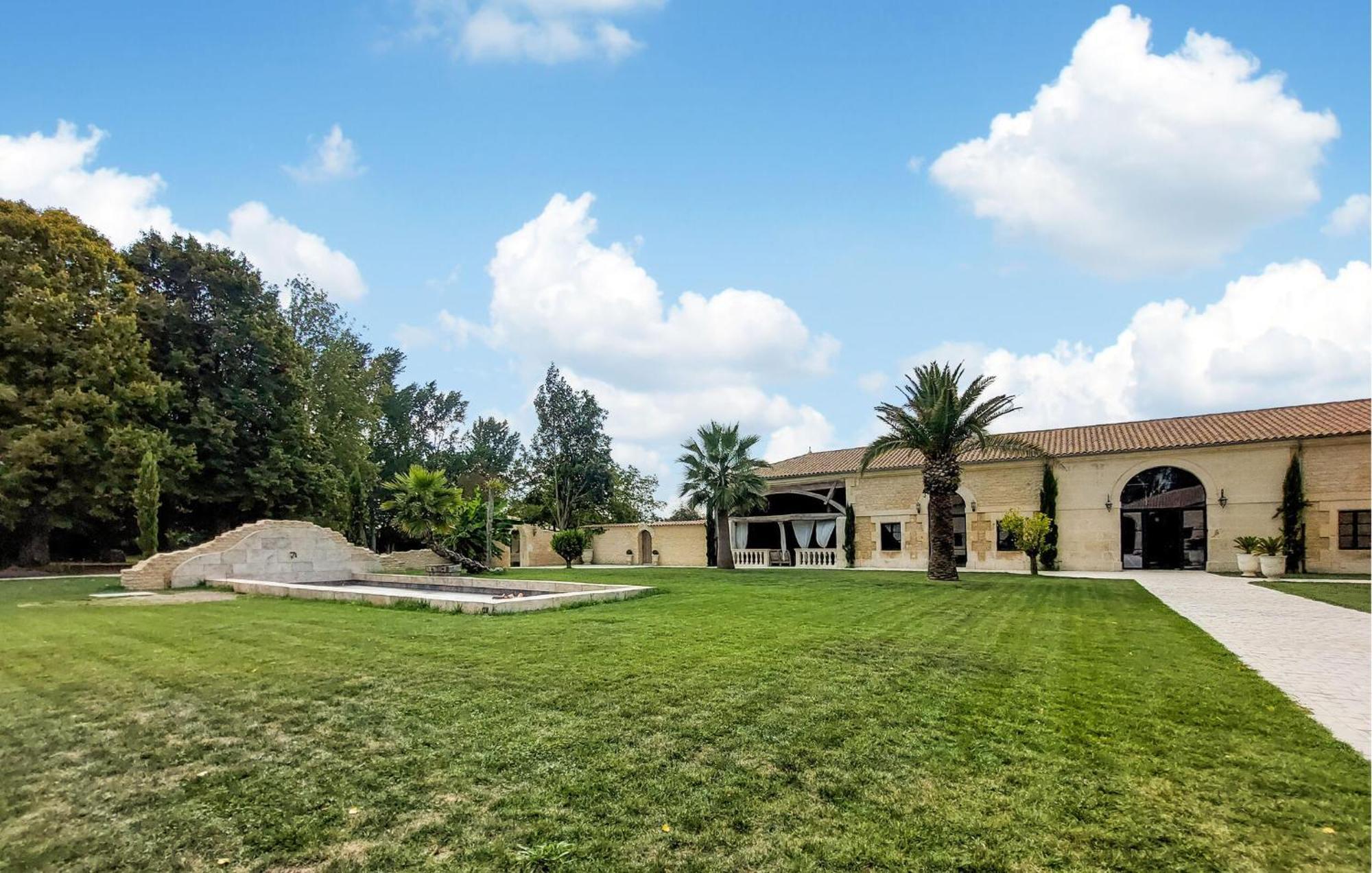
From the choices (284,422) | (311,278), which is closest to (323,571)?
(284,422)

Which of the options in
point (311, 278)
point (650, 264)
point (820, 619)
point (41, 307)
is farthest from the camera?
point (311, 278)

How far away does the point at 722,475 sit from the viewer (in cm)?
2811

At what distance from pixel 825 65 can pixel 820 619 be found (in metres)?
11.3

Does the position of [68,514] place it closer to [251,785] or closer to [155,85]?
[155,85]

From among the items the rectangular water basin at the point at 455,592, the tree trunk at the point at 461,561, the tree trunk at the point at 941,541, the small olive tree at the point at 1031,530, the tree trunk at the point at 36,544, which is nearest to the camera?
the rectangular water basin at the point at 455,592

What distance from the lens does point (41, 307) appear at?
23109 mm

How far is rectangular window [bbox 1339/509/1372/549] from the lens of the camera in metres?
21.3

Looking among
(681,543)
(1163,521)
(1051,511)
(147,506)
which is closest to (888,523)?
(1051,511)

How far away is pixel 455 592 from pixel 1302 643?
666 inches

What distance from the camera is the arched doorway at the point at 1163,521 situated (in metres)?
25.1

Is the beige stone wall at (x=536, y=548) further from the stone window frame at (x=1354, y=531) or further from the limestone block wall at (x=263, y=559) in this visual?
the stone window frame at (x=1354, y=531)

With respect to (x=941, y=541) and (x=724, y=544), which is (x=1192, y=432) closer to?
(x=941, y=541)

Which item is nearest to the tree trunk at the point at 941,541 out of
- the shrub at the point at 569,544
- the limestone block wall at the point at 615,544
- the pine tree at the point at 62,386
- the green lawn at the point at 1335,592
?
the green lawn at the point at 1335,592

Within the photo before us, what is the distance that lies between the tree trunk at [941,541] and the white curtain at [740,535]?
14388mm
